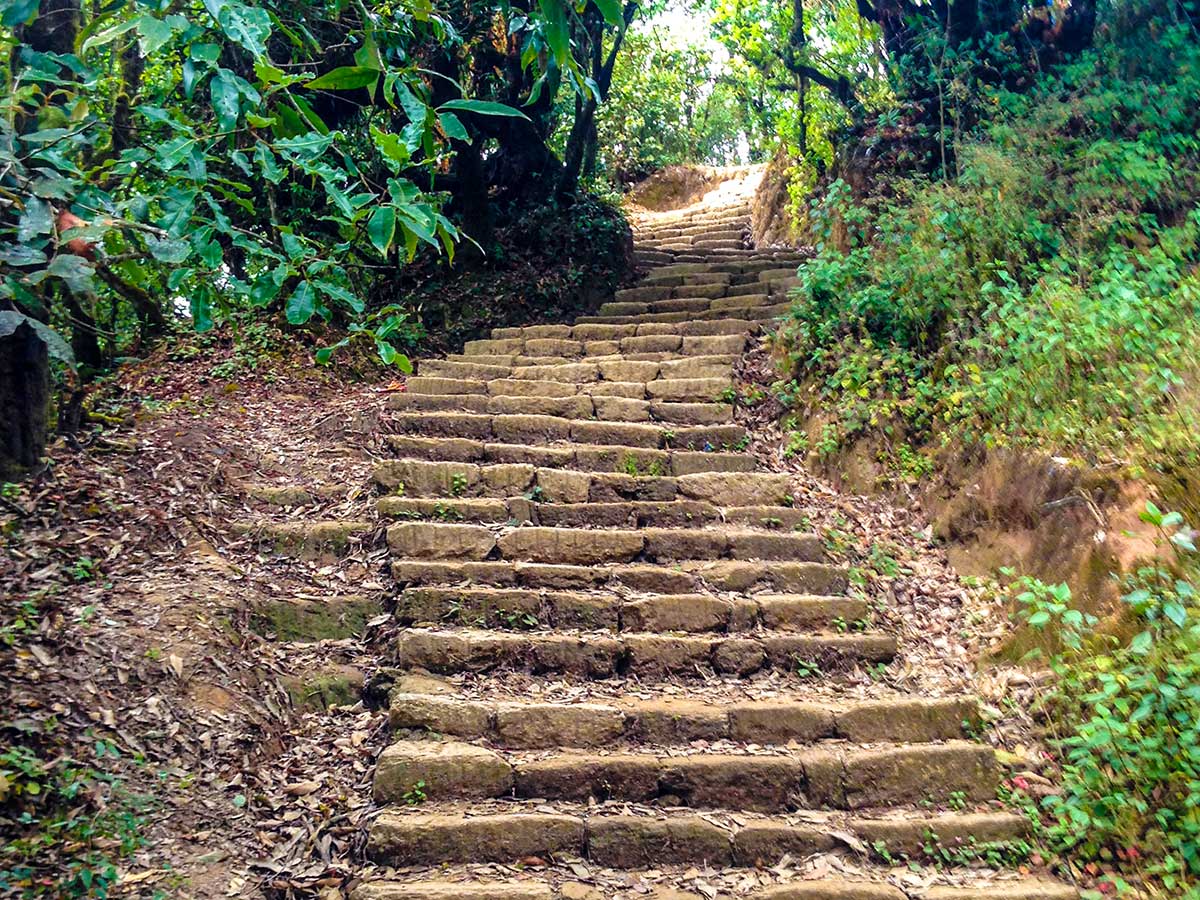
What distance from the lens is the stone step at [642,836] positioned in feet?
9.19

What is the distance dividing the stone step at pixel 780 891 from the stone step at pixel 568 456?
2.70 metres

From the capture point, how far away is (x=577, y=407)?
5.82 m

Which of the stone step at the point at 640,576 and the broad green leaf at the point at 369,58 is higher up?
the broad green leaf at the point at 369,58

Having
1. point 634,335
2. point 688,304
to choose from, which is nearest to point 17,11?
point 634,335

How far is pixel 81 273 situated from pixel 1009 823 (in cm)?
338

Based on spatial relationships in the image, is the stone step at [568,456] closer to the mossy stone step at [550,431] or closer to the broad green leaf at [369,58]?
the mossy stone step at [550,431]

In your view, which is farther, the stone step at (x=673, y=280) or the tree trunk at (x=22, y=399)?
the stone step at (x=673, y=280)

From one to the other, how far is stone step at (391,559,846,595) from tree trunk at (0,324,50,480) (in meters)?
1.64

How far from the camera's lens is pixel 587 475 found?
4875mm

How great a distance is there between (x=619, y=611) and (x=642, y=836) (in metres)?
1.15

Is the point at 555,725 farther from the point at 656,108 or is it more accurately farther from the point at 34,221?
the point at 656,108

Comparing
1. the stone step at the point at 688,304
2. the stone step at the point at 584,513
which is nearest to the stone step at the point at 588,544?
the stone step at the point at 584,513

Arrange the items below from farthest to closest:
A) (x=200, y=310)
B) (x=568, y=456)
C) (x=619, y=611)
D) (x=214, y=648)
→ (x=568, y=456) < (x=619, y=611) < (x=214, y=648) < (x=200, y=310)

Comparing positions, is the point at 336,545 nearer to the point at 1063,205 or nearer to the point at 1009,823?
the point at 1009,823
